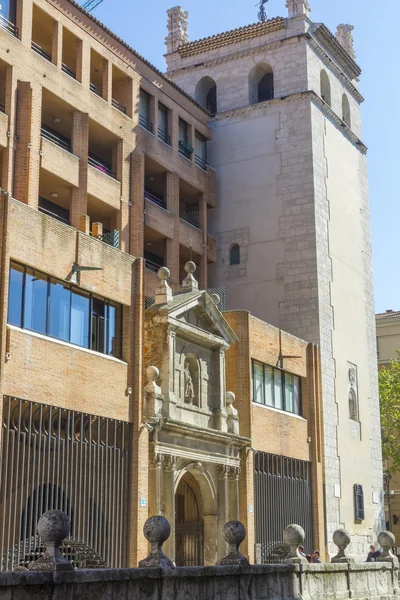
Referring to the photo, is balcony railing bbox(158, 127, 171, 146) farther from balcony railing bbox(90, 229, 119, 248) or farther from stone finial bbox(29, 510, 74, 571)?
stone finial bbox(29, 510, 74, 571)

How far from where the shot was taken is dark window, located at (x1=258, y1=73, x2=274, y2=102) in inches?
1868

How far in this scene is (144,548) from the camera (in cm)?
2733

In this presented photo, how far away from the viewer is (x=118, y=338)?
28.6 m

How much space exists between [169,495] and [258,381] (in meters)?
8.66

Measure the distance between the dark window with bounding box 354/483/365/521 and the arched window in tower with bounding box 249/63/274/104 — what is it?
1883 cm

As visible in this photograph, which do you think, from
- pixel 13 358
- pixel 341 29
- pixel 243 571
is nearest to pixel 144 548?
pixel 13 358

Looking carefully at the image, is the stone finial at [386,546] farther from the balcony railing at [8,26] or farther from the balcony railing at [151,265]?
the balcony railing at [8,26]

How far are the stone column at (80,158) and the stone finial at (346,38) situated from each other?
2047 cm

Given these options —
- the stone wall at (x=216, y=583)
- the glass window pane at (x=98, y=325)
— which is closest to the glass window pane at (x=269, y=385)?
the glass window pane at (x=98, y=325)

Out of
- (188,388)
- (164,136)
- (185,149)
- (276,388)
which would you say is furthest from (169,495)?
(185,149)

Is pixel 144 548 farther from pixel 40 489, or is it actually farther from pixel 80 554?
pixel 40 489

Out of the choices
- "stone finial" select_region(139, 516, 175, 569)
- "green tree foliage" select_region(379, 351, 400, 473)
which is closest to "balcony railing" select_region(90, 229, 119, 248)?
"stone finial" select_region(139, 516, 175, 569)

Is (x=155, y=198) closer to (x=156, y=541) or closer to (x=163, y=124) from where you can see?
(x=163, y=124)

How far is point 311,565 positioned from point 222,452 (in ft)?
40.5
